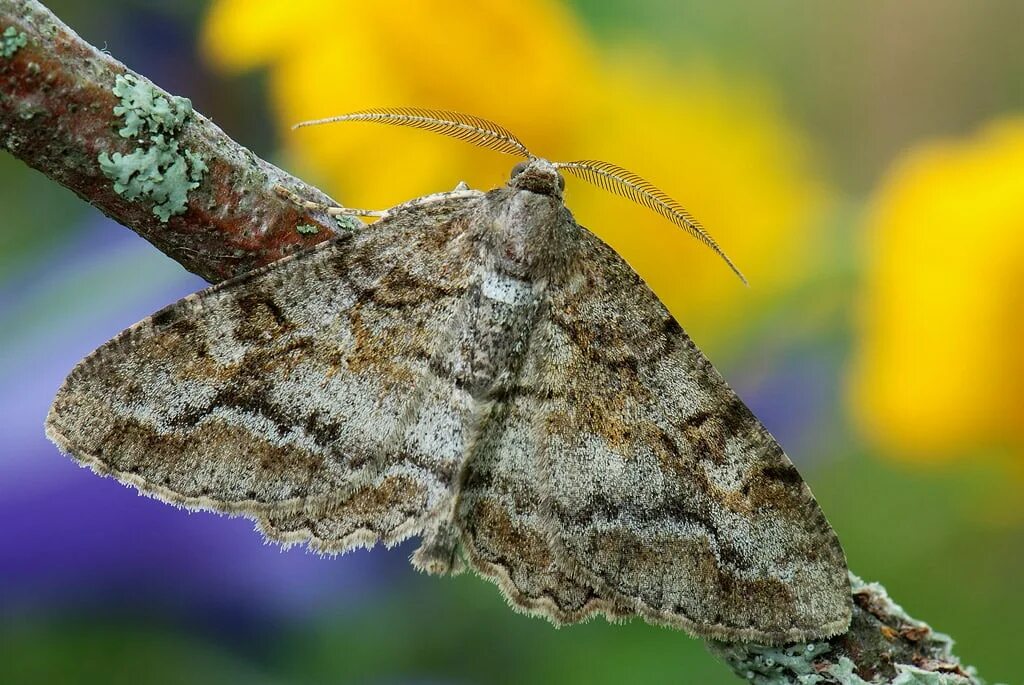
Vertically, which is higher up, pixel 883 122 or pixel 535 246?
pixel 883 122

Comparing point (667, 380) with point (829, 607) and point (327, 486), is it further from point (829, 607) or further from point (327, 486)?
point (327, 486)

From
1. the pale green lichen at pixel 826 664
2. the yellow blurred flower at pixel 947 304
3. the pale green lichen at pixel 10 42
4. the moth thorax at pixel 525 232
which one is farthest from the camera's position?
the yellow blurred flower at pixel 947 304

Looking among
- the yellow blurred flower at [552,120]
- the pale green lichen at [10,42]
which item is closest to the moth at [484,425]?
the pale green lichen at [10,42]

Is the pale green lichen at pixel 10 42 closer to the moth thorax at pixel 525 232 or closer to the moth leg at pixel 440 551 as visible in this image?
the moth thorax at pixel 525 232

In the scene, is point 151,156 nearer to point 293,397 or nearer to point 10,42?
point 10,42

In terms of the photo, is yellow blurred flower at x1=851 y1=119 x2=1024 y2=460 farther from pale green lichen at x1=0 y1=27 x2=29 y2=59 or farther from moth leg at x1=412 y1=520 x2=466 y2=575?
pale green lichen at x1=0 y1=27 x2=29 y2=59

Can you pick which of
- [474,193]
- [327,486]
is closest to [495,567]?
[327,486]
